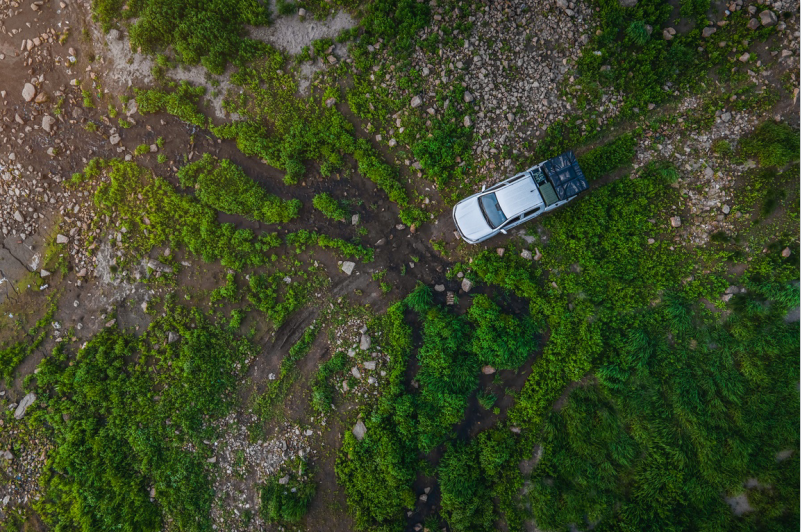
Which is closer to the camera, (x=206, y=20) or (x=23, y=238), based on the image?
(x=206, y=20)

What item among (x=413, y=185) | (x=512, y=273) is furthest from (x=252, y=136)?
(x=512, y=273)

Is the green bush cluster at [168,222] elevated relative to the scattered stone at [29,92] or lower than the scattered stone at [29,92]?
lower

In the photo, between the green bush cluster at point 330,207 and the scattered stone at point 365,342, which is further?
the green bush cluster at point 330,207

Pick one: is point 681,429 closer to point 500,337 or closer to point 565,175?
point 500,337

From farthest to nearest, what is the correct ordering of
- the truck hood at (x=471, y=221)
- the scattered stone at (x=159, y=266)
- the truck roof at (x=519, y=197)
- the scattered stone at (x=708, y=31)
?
the scattered stone at (x=159, y=266) < the scattered stone at (x=708, y=31) < the truck hood at (x=471, y=221) < the truck roof at (x=519, y=197)

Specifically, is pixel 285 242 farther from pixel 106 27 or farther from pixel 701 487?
pixel 701 487

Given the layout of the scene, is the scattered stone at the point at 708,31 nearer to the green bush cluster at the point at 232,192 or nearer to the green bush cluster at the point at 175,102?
the green bush cluster at the point at 232,192

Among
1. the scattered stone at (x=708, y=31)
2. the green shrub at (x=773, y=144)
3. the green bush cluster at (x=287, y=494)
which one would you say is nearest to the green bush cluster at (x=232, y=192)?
the green bush cluster at (x=287, y=494)
